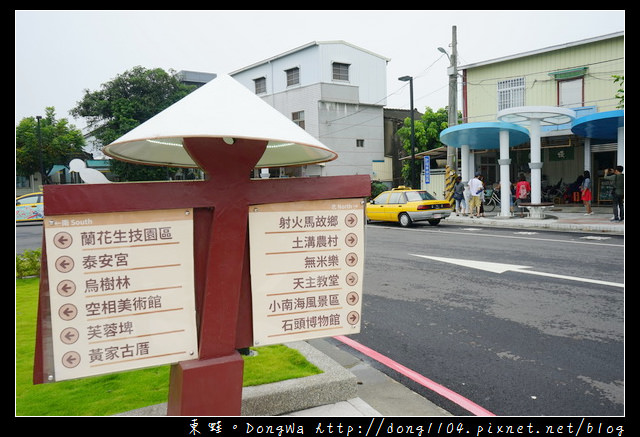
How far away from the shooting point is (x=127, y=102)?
2962 centimetres

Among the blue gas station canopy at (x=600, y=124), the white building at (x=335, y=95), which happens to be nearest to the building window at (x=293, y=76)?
the white building at (x=335, y=95)

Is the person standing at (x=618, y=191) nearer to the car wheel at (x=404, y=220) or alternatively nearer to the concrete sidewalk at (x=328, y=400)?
the car wheel at (x=404, y=220)

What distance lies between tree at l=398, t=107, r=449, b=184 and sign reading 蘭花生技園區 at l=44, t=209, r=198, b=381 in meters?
26.7

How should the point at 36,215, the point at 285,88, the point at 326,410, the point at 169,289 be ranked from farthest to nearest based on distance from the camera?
the point at 285,88
the point at 36,215
the point at 326,410
the point at 169,289

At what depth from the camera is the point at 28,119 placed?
35.5 meters

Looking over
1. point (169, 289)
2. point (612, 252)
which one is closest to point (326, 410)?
point (169, 289)

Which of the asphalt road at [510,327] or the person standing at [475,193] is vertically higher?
the person standing at [475,193]

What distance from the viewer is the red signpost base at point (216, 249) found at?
90.5 inches

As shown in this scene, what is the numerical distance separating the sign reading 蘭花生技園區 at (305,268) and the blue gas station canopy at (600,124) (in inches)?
604

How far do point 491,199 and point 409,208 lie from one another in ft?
26.8

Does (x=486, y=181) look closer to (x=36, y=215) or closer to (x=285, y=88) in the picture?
Result: (x=285, y=88)

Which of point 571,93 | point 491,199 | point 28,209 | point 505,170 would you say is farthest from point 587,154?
point 28,209

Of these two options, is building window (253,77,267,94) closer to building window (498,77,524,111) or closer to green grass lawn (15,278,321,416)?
building window (498,77,524,111)

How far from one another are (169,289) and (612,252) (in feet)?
31.8
